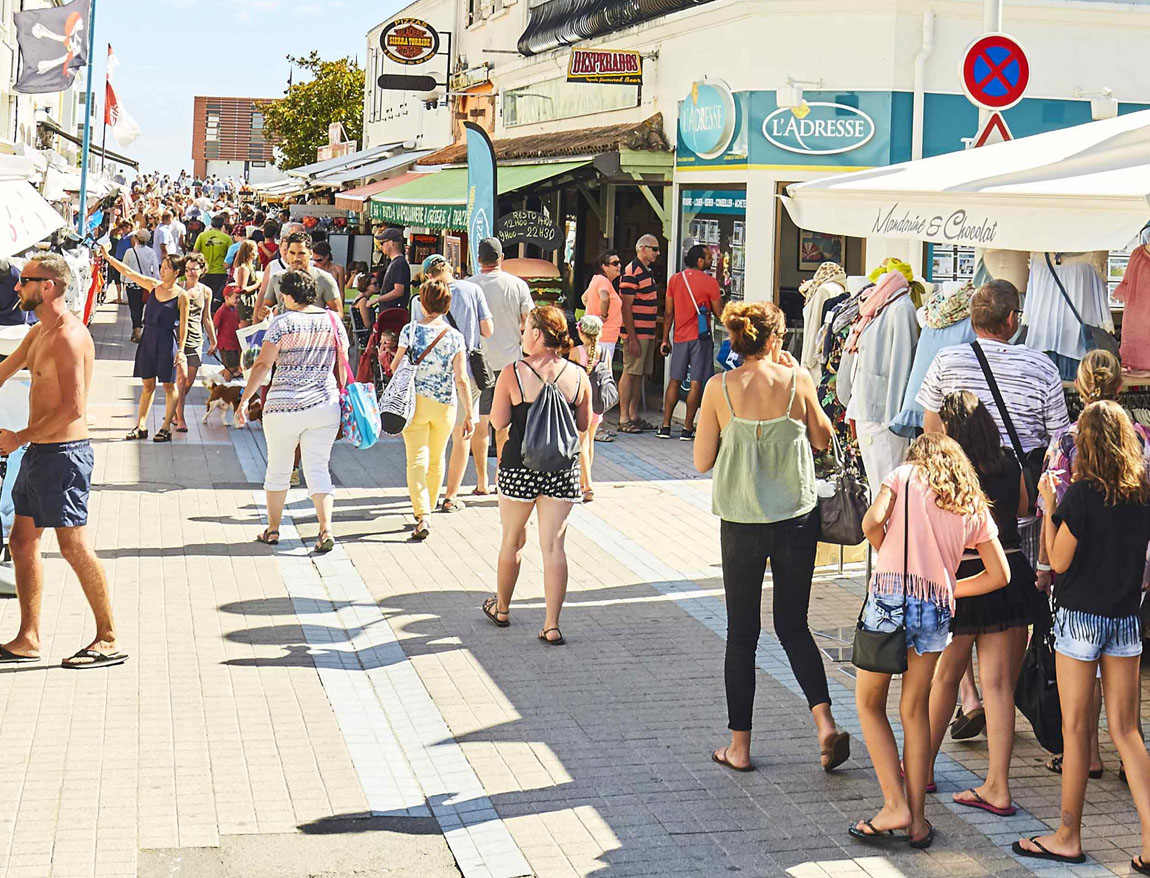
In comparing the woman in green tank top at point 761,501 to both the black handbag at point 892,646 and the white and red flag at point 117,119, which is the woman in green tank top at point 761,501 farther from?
the white and red flag at point 117,119

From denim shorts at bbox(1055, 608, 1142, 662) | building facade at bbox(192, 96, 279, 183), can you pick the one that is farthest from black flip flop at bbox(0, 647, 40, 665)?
building facade at bbox(192, 96, 279, 183)

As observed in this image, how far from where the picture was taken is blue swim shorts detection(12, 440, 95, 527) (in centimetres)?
705

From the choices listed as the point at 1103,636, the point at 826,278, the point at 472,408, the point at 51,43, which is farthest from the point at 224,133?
the point at 1103,636

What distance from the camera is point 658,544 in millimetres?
10602

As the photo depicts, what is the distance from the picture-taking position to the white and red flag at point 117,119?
29891 millimetres

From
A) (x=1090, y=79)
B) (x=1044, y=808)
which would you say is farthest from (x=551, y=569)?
(x=1090, y=79)

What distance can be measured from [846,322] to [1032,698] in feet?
10.3

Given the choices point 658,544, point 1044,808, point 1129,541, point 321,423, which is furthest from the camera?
point 658,544

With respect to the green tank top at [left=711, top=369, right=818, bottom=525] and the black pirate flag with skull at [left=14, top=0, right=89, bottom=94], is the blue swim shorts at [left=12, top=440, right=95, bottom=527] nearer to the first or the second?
the green tank top at [left=711, top=369, right=818, bottom=525]

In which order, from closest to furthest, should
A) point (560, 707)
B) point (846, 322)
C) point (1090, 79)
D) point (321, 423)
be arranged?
point (560, 707) → point (846, 322) → point (321, 423) → point (1090, 79)

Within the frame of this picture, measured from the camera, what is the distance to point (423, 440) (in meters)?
10.6

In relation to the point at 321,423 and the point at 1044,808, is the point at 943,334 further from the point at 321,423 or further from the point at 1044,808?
the point at 321,423

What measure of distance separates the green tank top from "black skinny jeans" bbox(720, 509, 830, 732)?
0.21 feet

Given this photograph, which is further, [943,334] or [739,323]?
[943,334]
